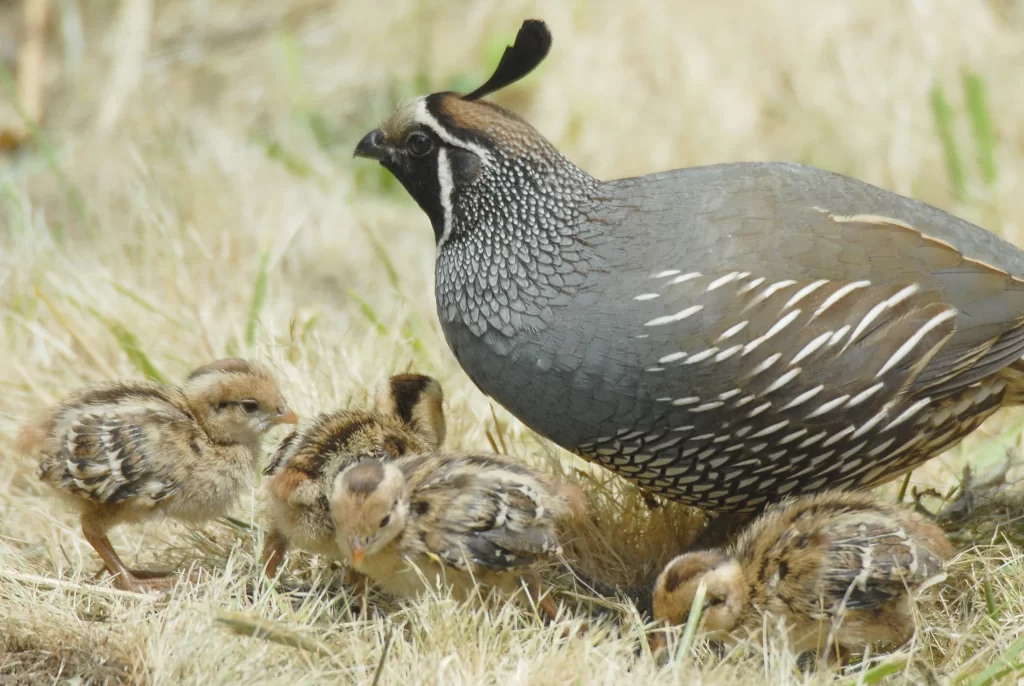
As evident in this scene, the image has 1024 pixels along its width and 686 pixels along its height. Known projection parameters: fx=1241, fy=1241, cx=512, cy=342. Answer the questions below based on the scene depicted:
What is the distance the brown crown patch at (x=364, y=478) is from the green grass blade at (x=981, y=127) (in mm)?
4704

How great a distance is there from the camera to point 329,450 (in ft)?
12.1

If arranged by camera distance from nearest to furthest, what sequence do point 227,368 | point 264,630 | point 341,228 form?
point 264,630
point 227,368
point 341,228

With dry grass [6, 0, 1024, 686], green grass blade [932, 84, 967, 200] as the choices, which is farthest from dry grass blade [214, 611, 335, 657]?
green grass blade [932, 84, 967, 200]

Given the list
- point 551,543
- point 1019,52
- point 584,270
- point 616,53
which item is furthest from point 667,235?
point 1019,52

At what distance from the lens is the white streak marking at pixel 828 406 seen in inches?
143

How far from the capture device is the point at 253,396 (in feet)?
12.6

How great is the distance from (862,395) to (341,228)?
3.57m

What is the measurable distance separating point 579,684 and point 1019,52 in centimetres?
603

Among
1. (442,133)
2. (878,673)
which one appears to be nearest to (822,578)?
(878,673)

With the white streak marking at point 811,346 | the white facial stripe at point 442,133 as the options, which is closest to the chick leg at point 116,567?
the white facial stripe at point 442,133

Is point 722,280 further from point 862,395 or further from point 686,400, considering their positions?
point 862,395

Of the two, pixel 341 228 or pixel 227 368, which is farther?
pixel 341 228

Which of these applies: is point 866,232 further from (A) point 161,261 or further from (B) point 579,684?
(A) point 161,261

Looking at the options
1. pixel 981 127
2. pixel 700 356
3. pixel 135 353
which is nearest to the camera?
pixel 700 356
